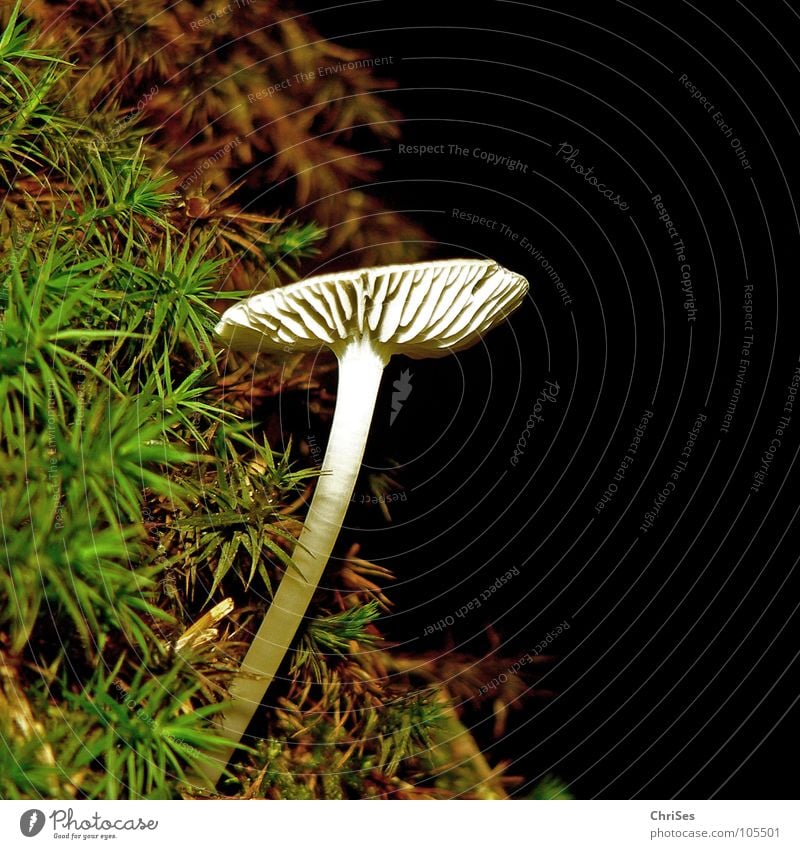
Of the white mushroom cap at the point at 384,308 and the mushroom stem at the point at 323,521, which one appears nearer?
the white mushroom cap at the point at 384,308

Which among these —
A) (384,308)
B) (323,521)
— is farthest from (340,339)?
(323,521)

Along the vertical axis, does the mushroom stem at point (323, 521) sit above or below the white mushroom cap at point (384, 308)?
below

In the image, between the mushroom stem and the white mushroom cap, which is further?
the mushroom stem

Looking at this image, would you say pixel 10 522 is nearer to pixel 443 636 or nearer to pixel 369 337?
pixel 369 337

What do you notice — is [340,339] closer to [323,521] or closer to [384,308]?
[384,308]

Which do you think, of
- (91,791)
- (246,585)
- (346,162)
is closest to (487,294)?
(346,162)

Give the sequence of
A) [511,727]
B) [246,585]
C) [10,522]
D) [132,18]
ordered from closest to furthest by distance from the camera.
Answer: [10,522] → [246,585] → [132,18] → [511,727]

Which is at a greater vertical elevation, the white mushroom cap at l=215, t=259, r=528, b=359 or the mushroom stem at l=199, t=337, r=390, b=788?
the white mushroom cap at l=215, t=259, r=528, b=359
